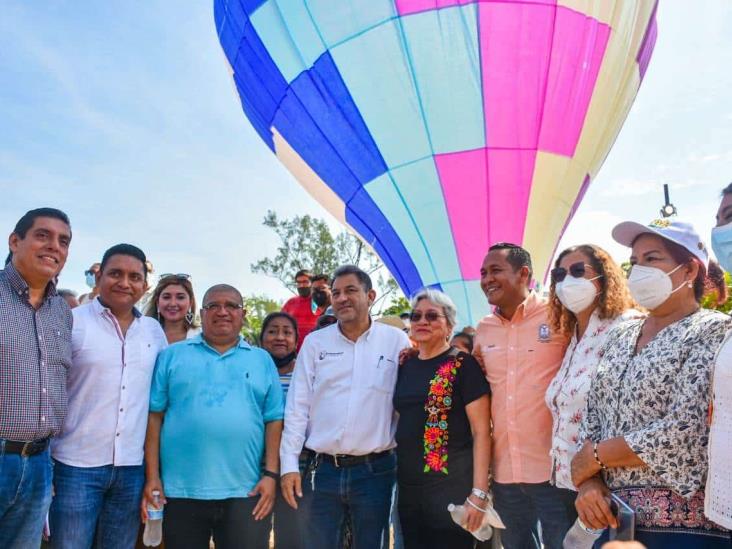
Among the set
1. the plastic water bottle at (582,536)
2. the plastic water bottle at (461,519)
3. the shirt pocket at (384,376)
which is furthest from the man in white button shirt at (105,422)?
the plastic water bottle at (582,536)

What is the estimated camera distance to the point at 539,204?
25.5 ft

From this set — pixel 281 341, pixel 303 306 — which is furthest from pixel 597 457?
pixel 303 306

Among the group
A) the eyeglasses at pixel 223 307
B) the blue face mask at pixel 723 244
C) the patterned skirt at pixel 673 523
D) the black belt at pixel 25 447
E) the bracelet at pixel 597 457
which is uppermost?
the blue face mask at pixel 723 244

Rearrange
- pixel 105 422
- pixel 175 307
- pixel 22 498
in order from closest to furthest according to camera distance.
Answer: pixel 22 498
pixel 105 422
pixel 175 307

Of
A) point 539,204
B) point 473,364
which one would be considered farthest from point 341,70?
point 473,364

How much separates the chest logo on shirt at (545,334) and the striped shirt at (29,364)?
2.44 metres

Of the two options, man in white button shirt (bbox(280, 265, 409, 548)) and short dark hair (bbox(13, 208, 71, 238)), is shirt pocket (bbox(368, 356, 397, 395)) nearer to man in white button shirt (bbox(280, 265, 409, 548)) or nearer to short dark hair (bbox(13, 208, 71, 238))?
man in white button shirt (bbox(280, 265, 409, 548))

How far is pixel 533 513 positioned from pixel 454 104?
5.40 m

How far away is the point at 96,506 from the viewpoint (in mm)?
3242

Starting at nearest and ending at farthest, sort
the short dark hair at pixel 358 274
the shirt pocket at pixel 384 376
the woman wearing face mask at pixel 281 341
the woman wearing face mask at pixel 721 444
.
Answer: the woman wearing face mask at pixel 721 444 → the shirt pocket at pixel 384 376 → the short dark hair at pixel 358 274 → the woman wearing face mask at pixel 281 341

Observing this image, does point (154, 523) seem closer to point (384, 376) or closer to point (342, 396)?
point (342, 396)

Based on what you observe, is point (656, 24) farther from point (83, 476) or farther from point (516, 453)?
point (83, 476)

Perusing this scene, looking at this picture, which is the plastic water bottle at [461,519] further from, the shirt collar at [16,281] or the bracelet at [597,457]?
the shirt collar at [16,281]

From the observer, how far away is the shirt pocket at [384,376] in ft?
11.8
